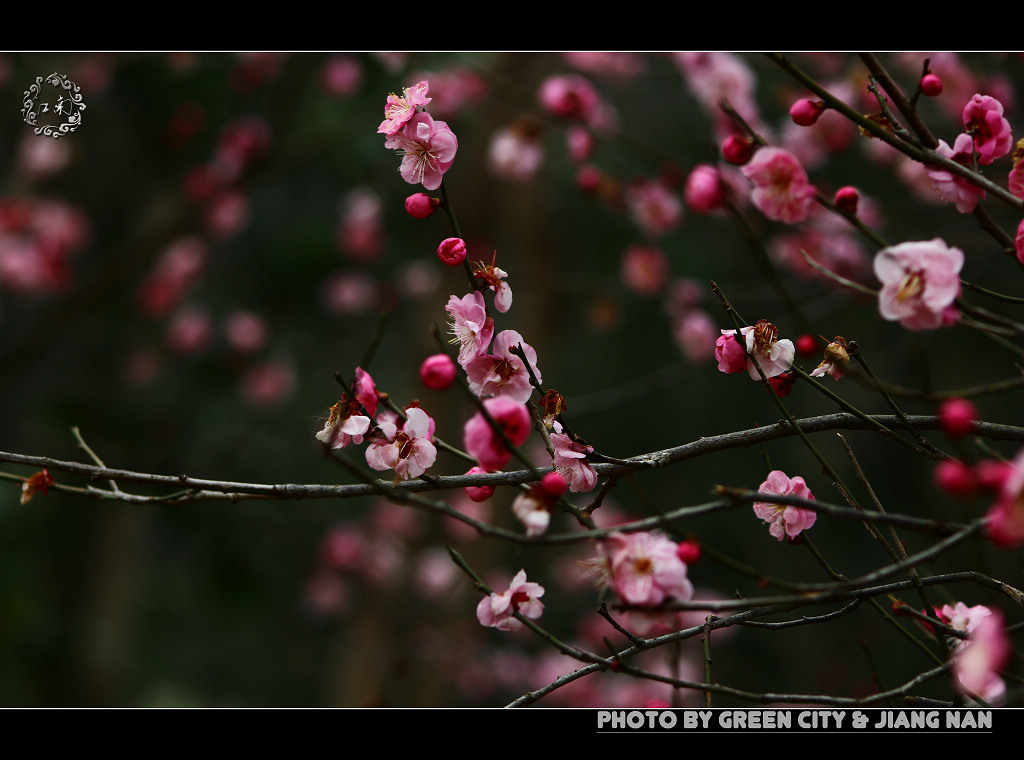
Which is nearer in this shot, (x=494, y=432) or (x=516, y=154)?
(x=494, y=432)

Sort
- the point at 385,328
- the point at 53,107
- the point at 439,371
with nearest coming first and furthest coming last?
the point at 439,371 < the point at 53,107 < the point at 385,328

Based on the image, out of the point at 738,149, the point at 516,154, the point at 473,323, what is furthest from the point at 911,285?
the point at 516,154

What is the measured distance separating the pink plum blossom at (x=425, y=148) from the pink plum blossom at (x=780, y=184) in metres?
0.39

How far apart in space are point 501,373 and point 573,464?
151mm

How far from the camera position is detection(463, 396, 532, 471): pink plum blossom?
2.74 feet

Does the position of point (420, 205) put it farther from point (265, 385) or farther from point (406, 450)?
point (265, 385)

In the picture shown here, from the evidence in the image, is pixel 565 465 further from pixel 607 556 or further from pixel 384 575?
pixel 384 575

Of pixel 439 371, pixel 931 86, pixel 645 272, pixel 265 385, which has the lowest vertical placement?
pixel 439 371

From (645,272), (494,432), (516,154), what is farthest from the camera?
(645,272)

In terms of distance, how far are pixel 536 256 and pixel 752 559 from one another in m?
2.50

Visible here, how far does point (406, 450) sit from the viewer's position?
3.29 feet

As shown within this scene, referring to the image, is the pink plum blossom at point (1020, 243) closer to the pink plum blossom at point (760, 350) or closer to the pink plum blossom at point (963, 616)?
the pink plum blossom at point (760, 350)
